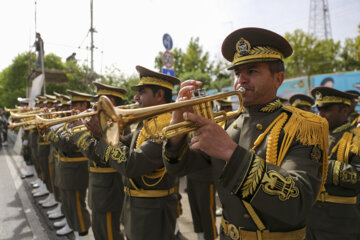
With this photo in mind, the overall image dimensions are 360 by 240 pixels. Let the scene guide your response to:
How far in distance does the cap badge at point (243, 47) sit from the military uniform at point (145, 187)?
1.30 m

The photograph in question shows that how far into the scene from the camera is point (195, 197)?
501 cm

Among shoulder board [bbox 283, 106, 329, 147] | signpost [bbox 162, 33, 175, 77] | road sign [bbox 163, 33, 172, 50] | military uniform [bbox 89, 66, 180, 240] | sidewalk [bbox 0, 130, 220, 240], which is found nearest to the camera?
shoulder board [bbox 283, 106, 329, 147]

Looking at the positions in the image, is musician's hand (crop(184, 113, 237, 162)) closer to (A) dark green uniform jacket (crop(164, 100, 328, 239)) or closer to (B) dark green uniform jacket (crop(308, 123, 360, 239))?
(A) dark green uniform jacket (crop(164, 100, 328, 239))

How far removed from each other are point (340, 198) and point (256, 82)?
2.13 m

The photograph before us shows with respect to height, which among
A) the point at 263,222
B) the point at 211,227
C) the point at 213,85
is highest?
the point at 213,85

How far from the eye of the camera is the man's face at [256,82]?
69.5 inches

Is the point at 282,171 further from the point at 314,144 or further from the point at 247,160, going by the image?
the point at 314,144

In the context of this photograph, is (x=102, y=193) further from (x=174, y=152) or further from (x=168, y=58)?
(x=168, y=58)

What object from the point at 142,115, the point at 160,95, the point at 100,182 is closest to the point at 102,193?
the point at 100,182

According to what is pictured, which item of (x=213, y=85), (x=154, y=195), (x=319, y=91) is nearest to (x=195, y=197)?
(x=154, y=195)

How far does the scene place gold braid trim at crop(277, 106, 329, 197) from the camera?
Answer: 1.58 m

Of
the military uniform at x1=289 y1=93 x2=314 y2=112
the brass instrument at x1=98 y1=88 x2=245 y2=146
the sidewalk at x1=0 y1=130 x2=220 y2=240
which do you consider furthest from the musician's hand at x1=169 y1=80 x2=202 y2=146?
the military uniform at x1=289 y1=93 x2=314 y2=112

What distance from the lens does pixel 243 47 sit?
5.90 ft

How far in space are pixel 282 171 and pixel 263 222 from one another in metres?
0.46
